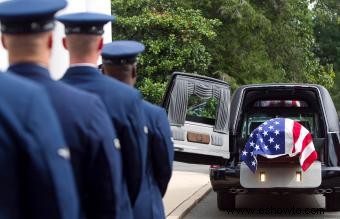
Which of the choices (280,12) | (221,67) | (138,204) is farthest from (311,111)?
(280,12)

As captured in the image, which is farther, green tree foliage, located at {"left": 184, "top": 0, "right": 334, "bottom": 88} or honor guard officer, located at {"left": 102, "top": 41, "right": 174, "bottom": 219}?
green tree foliage, located at {"left": 184, "top": 0, "right": 334, "bottom": 88}

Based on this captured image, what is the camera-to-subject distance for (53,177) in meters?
2.30

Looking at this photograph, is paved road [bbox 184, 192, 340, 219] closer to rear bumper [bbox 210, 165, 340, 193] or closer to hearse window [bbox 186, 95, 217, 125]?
rear bumper [bbox 210, 165, 340, 193]

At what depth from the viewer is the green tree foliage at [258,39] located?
85.3 ft

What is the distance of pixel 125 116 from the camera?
355 centimetres

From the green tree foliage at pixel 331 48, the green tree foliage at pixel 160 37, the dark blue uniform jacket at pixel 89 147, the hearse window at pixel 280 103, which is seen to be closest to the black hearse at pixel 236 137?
the hearse window at pixel 280 103

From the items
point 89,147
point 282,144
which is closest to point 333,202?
point 282,144

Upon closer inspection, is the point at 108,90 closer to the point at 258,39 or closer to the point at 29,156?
the point at 29,156

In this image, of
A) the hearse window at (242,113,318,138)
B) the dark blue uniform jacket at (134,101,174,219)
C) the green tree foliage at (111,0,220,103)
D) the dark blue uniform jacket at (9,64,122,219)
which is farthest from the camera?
the green tree foliage at (111,0,220,103)

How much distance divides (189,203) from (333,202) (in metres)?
2.28

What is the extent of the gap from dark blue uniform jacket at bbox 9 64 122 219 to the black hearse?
602 centimetres

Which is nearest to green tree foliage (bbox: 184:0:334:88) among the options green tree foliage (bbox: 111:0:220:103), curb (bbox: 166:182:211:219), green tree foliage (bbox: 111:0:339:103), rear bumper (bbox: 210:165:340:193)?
green tree foliage (bbox: 111:0:339:103)

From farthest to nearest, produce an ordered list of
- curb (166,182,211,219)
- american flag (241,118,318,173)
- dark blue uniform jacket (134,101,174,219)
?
curb (166,182,211,219) → american flag (241,118,318,173) → dark blue uniform jacket (134,101,174,219)

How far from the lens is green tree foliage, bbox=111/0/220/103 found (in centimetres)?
2002
